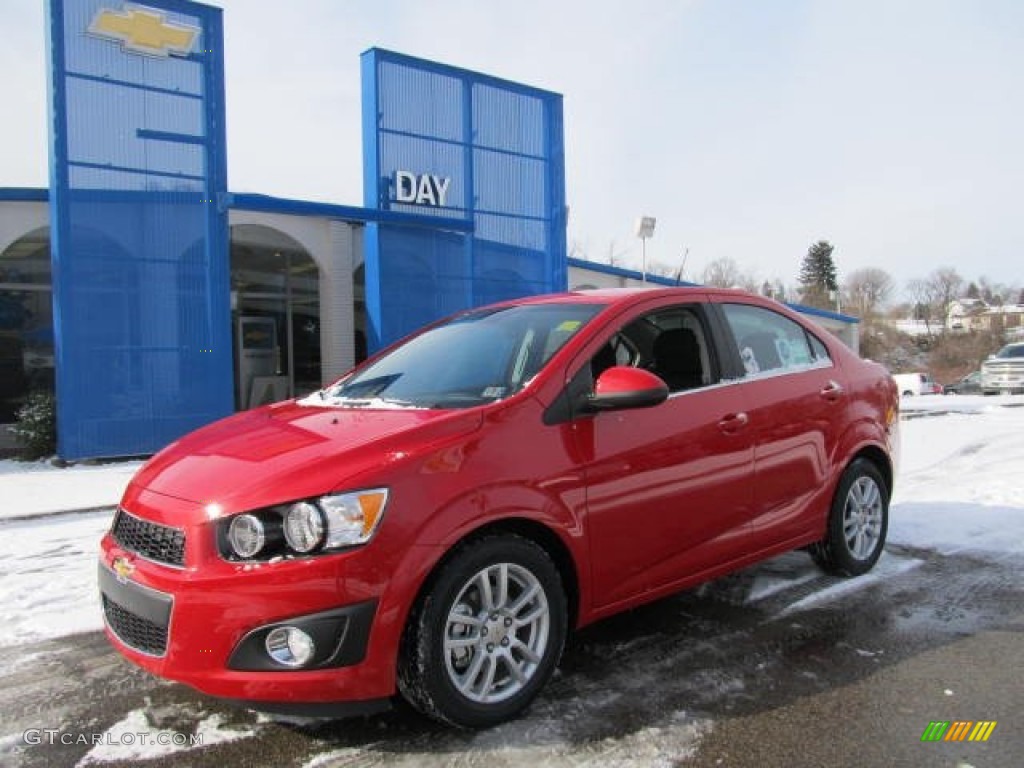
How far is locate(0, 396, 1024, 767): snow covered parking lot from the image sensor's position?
293 centimetres

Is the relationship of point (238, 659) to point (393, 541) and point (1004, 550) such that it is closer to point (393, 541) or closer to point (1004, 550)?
point (393, 541)

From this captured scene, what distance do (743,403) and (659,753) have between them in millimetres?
1774

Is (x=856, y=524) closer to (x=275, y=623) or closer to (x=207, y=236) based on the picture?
(x=275, y=623)

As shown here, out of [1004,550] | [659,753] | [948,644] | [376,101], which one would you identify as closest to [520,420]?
[659,753]

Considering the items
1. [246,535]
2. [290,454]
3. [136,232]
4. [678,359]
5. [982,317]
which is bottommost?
[246,535]

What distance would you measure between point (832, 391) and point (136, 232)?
32.6ft

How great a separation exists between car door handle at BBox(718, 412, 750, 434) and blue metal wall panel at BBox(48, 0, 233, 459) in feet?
31.4

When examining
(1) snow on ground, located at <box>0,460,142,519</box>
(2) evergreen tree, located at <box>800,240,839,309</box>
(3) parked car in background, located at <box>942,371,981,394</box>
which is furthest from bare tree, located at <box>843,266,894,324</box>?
(1) snow on ground, located at <box>0,460,142,519</box>

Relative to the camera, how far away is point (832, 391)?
467 cm

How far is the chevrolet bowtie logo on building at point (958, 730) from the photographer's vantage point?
299 cm

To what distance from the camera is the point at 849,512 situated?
4844mm

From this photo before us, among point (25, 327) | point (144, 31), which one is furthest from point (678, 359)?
point (25, 327)

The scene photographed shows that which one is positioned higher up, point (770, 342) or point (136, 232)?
point (136, 232)

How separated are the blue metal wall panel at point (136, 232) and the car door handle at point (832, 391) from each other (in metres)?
9.41
